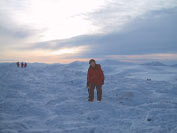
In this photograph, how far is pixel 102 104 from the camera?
6715mm

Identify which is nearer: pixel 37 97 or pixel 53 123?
pixel 53 123

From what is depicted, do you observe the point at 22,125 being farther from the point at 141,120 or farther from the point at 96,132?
Answer: the point at 141,120

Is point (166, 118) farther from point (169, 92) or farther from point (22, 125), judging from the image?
point (169, 92)

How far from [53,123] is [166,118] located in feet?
10.7

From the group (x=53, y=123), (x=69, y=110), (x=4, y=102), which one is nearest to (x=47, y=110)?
(x=69, y=110)

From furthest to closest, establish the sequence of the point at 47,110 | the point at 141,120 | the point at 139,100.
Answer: the point at 139,100 < the point at 47,110 < the point at 141,120

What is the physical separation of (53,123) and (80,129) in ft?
3.16

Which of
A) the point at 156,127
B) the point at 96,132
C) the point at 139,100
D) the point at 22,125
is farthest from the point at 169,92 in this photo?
the point at 22,125

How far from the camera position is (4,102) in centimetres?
689

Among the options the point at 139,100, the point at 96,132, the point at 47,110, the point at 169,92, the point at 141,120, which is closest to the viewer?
the point at 96,132

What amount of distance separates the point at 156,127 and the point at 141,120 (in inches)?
25.5

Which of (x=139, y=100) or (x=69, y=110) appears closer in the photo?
(x=69, y=110)

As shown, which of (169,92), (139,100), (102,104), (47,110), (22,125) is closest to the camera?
(22,125)

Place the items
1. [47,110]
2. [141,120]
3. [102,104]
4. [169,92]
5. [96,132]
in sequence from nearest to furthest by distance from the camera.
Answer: [96,132], [141,120], [47,110], [102,104], [169,92]
